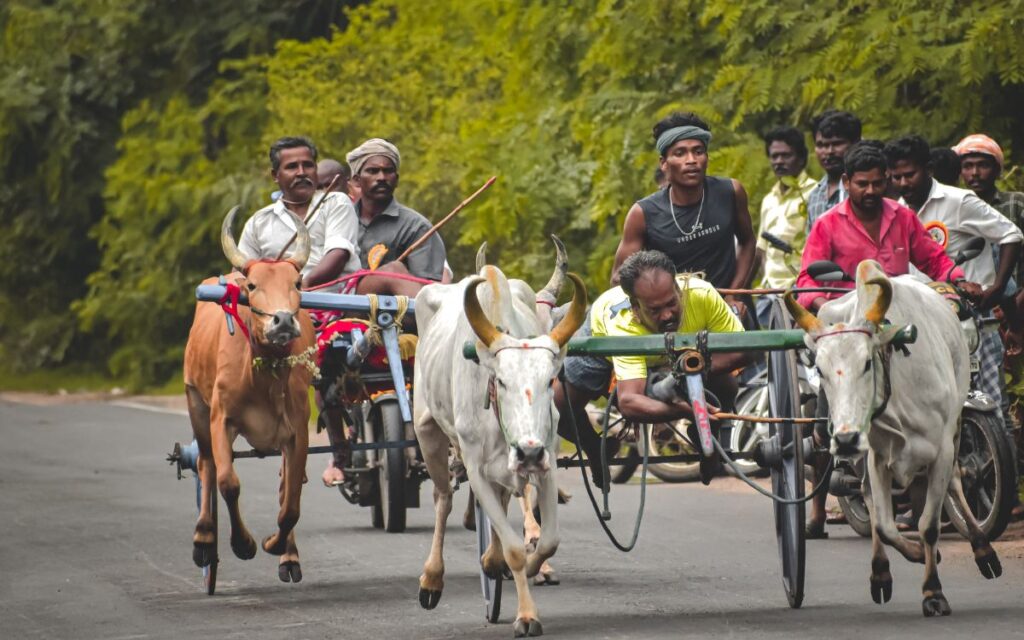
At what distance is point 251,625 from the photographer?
28.9 ft

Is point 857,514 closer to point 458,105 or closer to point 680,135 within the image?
point 680,135

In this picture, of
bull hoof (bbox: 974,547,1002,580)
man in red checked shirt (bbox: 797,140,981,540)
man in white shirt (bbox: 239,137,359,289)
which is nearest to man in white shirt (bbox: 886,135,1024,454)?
man in red checked shirt (bbox: 797,140,981,540)

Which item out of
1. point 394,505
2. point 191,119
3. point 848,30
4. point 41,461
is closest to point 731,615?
point 394,505

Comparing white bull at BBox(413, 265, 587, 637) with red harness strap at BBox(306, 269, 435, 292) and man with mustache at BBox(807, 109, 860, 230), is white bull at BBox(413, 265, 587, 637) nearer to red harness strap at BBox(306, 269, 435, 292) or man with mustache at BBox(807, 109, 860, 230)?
red harness strap at BBox(306, 269, 435, 292)

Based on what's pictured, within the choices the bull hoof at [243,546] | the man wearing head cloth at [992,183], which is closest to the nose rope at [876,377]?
the man wearing head cloth at [992,183]

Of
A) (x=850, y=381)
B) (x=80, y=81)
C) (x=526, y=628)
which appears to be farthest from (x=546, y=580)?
(x=80, y=81)

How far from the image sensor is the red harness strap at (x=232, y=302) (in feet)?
30.9

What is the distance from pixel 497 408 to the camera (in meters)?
7.96

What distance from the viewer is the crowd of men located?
9133 millimetres

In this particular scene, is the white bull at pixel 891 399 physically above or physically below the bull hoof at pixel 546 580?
above

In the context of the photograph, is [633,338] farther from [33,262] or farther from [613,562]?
[33,262]

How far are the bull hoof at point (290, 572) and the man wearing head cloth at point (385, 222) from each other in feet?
6.52

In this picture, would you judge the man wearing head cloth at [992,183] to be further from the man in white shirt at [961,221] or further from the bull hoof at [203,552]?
the bull hoof at [203,552]

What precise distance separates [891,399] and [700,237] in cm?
198
